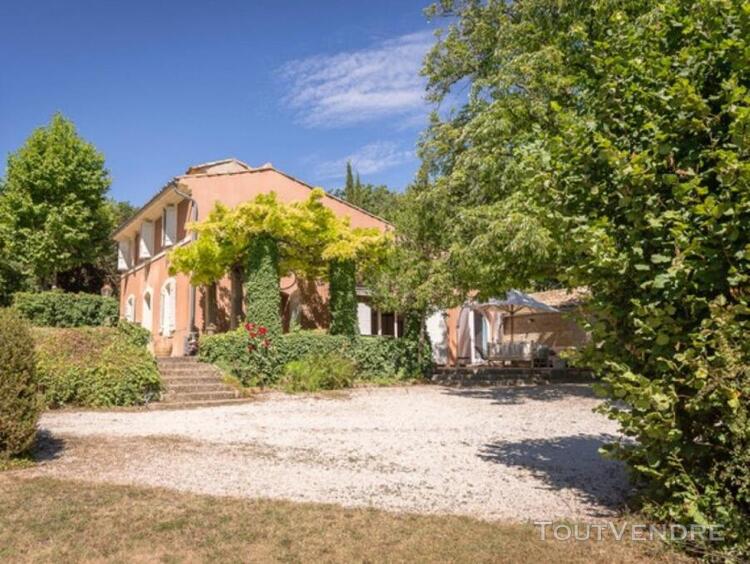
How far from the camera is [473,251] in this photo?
42.1 ft

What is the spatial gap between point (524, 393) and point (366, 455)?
9.13m

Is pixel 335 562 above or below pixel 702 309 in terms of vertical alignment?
below

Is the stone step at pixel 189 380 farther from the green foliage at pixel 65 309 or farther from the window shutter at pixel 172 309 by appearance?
the green foliage at pixel 65 309

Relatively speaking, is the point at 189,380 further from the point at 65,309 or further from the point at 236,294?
the point at 65,309

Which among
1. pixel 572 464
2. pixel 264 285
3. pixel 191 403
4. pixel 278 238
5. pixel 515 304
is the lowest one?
pixel 572 464

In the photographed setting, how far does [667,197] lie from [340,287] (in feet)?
45.9

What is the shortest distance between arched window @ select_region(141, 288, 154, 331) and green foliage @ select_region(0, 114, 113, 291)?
8480 millimetres

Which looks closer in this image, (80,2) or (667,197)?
(667,197)

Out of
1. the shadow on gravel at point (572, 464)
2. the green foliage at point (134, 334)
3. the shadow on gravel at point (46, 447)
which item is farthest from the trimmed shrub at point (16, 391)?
the green foliage at point (134, 334)

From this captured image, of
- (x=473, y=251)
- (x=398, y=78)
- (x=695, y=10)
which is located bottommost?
(x=473, y=251)

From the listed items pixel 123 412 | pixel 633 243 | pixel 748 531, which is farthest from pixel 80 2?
pixel 748 531

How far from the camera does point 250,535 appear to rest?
424cm

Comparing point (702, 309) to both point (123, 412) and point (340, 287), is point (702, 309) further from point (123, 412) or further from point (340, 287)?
point (340, 287)

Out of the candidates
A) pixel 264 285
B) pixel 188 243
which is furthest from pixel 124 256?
pixel 264 285
